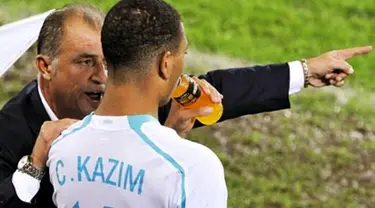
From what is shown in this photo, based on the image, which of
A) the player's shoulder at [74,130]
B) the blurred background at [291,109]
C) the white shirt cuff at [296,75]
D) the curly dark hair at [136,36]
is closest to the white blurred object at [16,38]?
the white shirt cuff at [296,75]

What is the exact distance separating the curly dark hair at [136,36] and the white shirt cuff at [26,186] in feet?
1.80

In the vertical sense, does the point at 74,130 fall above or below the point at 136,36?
below

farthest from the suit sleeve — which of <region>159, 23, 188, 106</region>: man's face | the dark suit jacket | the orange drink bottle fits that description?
<region>159, 23, 188, 106</region>: man's face

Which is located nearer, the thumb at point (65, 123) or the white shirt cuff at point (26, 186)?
the thumb at point (65, 123)

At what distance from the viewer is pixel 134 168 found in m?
2.70

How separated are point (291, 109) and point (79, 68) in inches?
154

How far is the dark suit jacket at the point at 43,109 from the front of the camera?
328cm

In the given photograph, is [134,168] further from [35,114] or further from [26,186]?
[35,114]

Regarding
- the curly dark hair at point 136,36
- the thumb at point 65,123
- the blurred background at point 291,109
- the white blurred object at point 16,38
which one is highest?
the curly dark hair at point 136,36

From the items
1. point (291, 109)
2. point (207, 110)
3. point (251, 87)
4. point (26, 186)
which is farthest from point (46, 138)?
point (291, 109)

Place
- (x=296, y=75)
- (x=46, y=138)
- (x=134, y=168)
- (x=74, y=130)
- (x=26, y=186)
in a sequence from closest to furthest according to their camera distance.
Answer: (x=134, y=168) → (x=74, y=130) → (x=46, y=138) → (x=26, y=186) → (x=296, y=75)

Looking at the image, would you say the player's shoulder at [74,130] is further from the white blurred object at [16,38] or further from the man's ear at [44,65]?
the white blurred object at [16,38]

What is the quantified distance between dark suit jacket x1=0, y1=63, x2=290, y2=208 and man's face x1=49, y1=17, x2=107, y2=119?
0.38 ft

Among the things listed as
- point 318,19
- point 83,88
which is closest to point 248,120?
point 318,19
